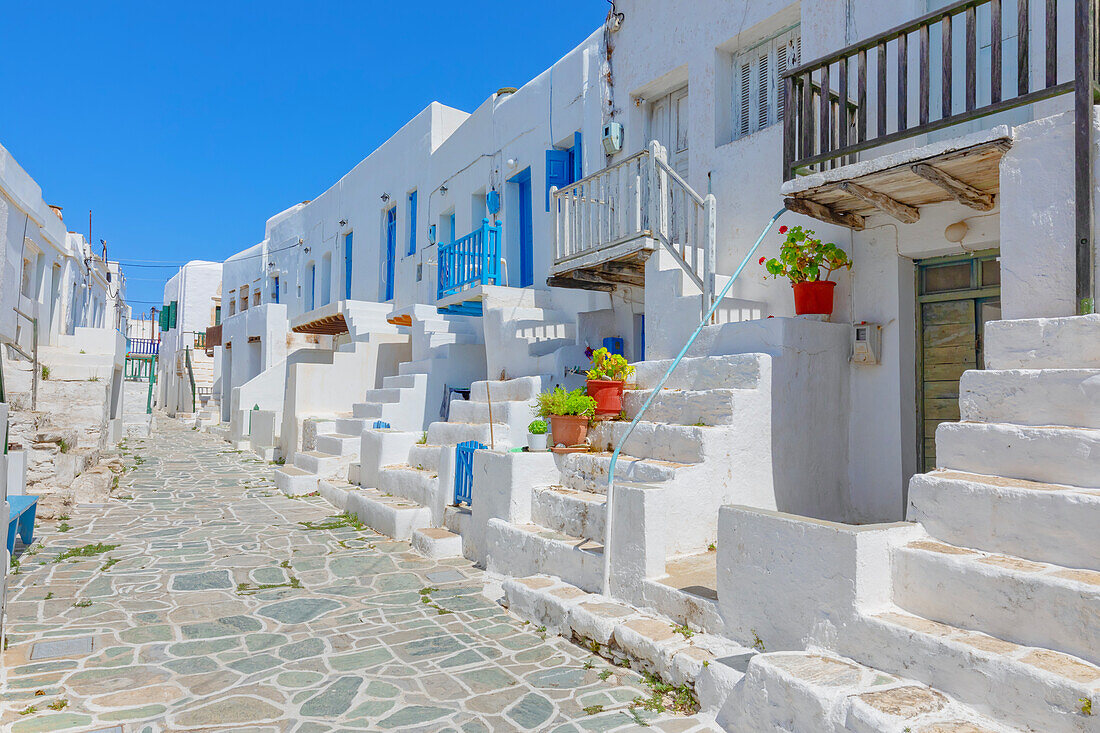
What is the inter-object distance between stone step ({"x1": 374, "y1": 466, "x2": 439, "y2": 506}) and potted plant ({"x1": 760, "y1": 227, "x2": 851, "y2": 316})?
4.36 metres

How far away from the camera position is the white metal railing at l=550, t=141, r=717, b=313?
7.70 m

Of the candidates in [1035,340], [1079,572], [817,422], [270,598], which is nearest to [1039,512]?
[1079,572]

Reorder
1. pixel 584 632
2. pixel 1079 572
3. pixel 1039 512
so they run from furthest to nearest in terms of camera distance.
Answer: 1. pixel 584 632
2. pixel 1039 512
3. pixel 1079 572

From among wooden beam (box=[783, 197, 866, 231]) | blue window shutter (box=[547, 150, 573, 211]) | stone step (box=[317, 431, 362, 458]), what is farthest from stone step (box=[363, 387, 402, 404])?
wooden beam (box=[783, 197, 866, 231])

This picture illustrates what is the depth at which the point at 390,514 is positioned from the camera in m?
7.95

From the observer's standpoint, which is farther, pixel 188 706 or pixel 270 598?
pixel 270 598

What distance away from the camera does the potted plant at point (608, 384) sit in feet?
22.4

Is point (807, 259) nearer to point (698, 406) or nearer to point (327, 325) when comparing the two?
point (698, 406)

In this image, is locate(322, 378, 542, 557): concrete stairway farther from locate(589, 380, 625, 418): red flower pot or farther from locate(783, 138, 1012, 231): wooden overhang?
locate(783, 138, 1012, 231): wooden overhang

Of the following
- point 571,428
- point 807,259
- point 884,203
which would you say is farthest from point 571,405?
point 884,203

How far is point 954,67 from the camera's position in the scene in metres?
6.11

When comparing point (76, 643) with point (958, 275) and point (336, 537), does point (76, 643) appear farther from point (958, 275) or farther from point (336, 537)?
point (958, 275)

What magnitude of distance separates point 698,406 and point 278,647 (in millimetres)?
3636

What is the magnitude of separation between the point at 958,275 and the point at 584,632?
4.45 m
